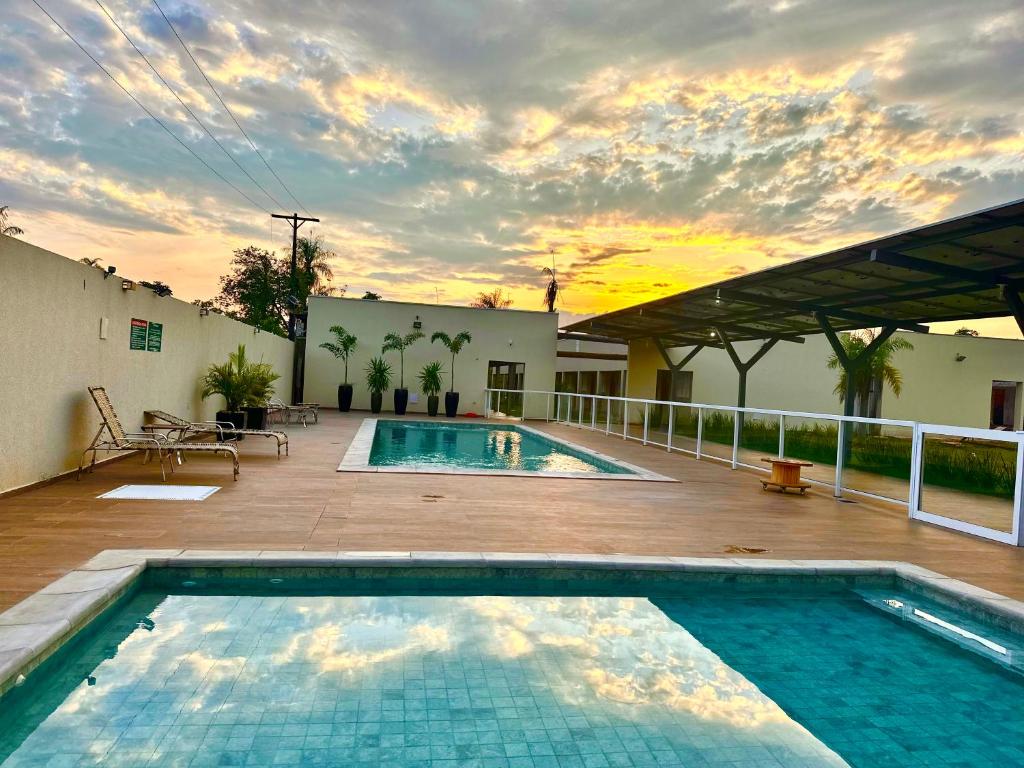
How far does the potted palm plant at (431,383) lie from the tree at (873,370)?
11782 mm

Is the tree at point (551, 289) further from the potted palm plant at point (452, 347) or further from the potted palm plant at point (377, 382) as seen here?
the potted palm plant at point (377, 382)

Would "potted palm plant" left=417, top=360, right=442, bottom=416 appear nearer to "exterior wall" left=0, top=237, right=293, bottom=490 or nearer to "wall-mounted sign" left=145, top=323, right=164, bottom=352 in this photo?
Result: "exterior wall" left=0, top=237, right=293, bottom=490

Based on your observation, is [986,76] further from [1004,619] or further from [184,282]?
[184,282]

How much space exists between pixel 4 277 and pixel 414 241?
1604 centimetres

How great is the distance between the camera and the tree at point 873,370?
1955cm

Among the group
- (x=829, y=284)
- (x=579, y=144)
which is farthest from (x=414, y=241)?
(x=829, y=284)

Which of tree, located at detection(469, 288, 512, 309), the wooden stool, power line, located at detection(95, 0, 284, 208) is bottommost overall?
the wooden stool

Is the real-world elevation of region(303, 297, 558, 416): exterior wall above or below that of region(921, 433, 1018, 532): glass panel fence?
above

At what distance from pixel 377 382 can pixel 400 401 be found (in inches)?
36.2

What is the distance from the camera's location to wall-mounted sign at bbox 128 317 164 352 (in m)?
7.83

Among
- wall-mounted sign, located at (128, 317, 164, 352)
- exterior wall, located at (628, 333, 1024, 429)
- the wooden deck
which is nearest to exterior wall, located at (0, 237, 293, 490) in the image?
wall-mounted sign, located at (128, 317, 164, 352)

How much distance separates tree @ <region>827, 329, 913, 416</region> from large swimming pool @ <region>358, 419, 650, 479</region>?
10.4 meters

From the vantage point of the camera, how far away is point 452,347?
66.0ft

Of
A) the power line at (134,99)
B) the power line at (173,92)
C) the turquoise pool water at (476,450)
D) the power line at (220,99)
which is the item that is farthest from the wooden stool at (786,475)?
the power line at (220,99)
